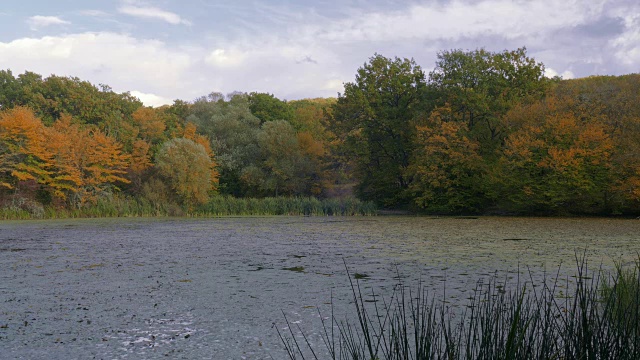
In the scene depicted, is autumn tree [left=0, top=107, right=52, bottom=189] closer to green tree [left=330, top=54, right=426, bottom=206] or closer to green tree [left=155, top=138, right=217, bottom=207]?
green tree [left=155, top=138, right=217, bottom=207]

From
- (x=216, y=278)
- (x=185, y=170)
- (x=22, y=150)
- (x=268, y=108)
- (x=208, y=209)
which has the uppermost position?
(x=268, y=108)

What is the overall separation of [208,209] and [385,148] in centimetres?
1020

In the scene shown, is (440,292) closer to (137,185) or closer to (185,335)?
(185,335)

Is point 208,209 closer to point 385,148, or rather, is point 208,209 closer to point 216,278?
point 385,148

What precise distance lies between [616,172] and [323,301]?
17.8 meters

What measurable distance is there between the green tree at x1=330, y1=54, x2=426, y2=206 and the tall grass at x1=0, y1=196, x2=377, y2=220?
11.1 ft

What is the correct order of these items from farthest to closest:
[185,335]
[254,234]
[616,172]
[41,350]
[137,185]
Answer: [137,185] → [616,172] → [254,234] → [185,335] → [41,350]

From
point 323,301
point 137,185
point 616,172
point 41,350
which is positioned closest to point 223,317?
point 323,301

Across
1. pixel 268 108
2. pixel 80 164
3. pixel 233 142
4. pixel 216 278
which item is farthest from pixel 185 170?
pixel 216 278

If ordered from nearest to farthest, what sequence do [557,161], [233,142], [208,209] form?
[557,161] → [208,209] → [233,142]

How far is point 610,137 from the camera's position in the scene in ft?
70.2

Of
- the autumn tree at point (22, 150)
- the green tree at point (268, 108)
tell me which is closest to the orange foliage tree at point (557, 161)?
the autumn tree at point (22, 150)

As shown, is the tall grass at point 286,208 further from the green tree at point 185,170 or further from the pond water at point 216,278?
the pond water at point 216,278

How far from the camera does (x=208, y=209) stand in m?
25.5
